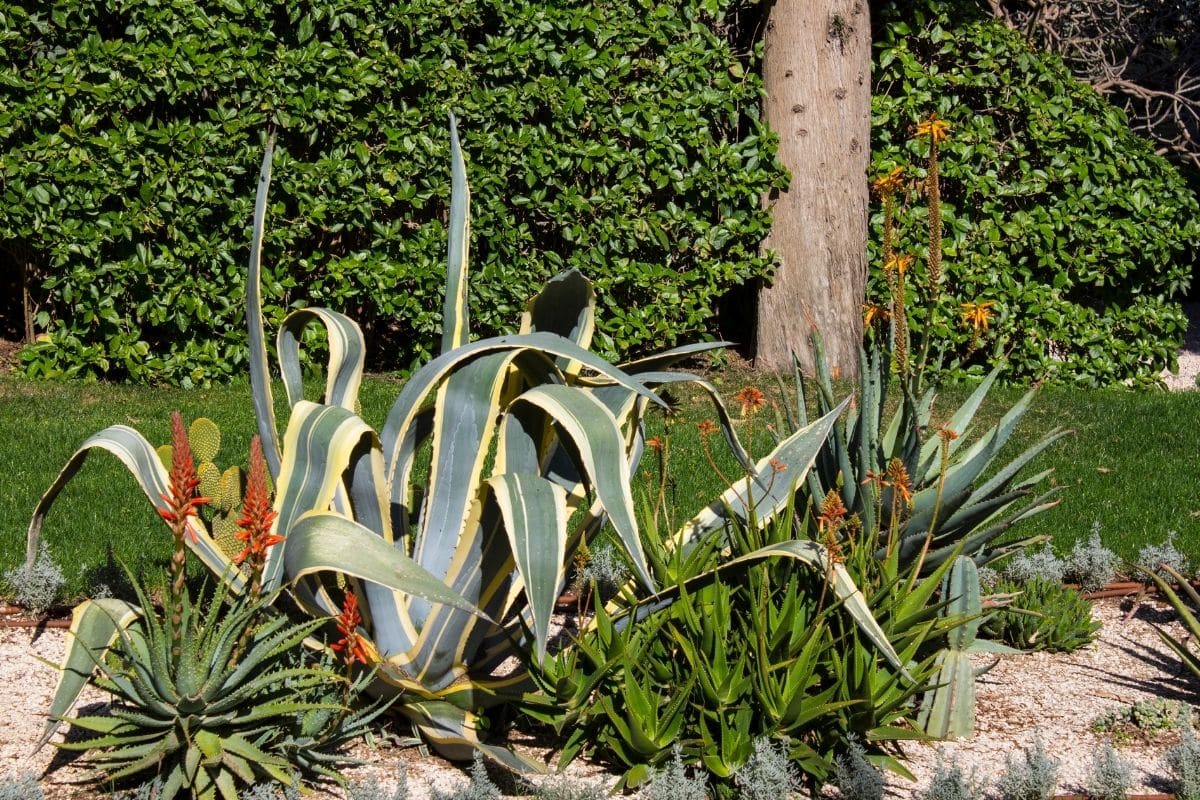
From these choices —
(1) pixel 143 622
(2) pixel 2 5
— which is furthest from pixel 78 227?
(1) pixel 143 622

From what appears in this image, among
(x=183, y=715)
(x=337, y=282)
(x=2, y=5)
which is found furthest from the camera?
(x=337, y=282)

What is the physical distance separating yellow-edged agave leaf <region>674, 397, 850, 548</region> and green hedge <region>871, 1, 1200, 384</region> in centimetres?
505

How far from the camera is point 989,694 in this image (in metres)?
3.95

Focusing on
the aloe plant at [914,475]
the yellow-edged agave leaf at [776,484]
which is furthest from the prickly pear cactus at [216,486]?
the aloe plant at [914,475]

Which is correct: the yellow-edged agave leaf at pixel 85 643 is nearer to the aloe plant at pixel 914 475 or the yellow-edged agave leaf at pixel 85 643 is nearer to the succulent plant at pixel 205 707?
the succulent plant at pixel 205 707

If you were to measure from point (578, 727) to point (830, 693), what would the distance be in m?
0.62

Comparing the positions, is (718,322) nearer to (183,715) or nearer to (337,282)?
(337,282)

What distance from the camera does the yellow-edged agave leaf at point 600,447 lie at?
285 cm

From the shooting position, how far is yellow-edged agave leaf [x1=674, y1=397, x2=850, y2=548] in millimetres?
3641

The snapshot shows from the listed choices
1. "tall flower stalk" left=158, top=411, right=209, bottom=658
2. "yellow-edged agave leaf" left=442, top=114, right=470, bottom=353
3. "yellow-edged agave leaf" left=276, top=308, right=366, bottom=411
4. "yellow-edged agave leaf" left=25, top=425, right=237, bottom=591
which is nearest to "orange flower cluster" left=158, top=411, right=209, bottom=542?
"tall flower stalk" left=158, top=411, right=209, bottom=658

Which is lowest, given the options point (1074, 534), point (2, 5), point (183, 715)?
point (1074, 534)

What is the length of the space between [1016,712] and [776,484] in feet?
3.16

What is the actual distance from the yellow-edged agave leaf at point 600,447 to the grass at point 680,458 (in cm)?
99

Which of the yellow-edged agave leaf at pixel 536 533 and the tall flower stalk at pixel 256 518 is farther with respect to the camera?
the yellow-edged agave leaf at pixel 536 533
